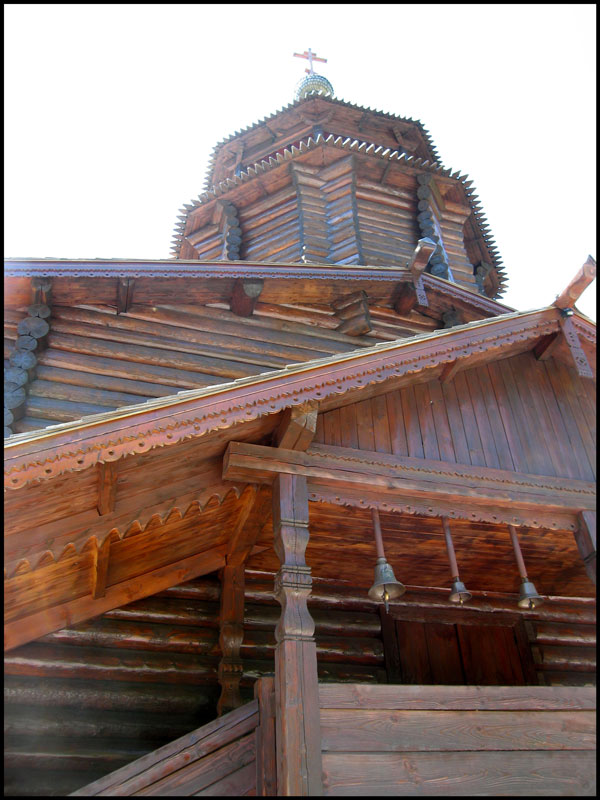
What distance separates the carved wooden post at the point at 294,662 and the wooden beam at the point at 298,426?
28 cm

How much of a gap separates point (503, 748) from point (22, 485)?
370cm

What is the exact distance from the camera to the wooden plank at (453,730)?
4312 mm

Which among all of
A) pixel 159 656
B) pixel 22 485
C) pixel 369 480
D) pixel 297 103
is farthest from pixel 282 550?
pixel 297 103

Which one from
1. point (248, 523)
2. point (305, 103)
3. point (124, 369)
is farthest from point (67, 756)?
point (305, 103)

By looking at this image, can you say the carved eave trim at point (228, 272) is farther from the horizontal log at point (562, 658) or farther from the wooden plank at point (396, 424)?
the horizontal log at point (562, 658)

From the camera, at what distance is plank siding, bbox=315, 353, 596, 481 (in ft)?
19.1

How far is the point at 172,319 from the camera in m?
8.69

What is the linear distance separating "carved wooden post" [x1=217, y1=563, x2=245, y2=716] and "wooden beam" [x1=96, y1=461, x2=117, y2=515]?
115 inches

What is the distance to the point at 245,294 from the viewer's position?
29.1ft

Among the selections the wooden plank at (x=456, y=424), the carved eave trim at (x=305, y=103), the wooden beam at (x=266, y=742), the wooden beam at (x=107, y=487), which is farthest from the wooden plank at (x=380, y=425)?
the carved eave trim at (x=305, y=103)

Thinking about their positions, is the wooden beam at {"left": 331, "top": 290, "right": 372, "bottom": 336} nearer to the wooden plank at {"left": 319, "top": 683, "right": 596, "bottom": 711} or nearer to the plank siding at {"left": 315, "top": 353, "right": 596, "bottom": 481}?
the plank siding at {"left": 315, "top": 353, "right": 596, "bottom": 481}

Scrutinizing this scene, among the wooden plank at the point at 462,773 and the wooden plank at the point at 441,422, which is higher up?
the wooden plank at the point at 441,422

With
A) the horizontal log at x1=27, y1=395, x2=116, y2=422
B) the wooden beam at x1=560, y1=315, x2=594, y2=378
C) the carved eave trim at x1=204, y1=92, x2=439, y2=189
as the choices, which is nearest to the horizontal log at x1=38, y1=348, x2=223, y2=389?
the horizontal log at x1=27, y1=395, x2=116, y2=422

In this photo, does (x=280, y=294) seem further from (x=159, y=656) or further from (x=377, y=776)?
(x=377, y=776)
